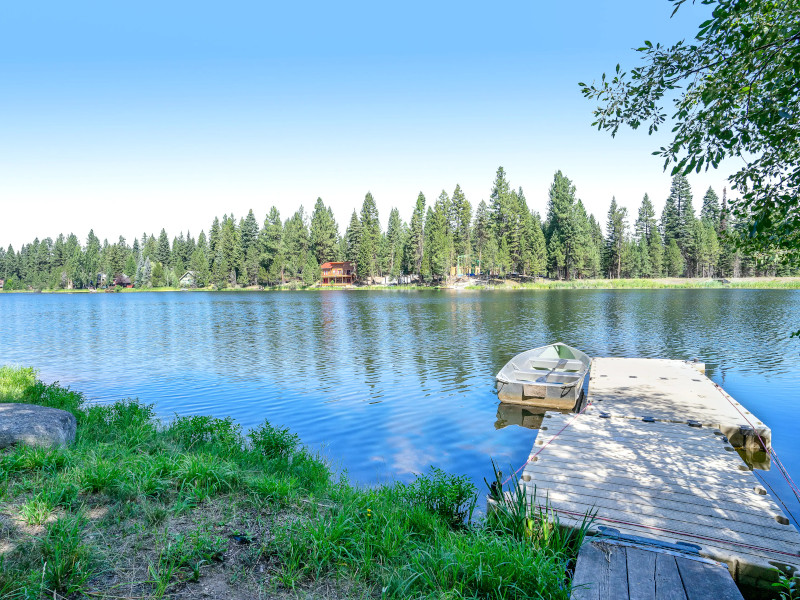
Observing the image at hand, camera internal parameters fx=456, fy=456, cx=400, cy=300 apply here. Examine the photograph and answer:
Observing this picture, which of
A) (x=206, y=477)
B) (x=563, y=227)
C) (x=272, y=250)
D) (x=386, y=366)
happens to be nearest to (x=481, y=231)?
(x=563, y=227)

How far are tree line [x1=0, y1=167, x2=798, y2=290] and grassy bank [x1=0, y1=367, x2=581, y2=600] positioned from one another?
84676mm

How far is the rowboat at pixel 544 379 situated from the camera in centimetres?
1288

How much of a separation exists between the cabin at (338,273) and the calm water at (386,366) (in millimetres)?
66510

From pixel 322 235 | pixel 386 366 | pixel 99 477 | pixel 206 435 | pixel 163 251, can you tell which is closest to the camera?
pixel 99 477

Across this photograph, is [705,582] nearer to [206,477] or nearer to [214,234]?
[206,477]

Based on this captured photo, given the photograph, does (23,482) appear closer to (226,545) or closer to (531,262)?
(226,545)

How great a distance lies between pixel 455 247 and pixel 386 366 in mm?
78782

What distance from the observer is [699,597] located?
12.5ft

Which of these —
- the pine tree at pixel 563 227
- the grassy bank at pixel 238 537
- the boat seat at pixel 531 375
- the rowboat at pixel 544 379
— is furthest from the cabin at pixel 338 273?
the grassy bank at pixel 238 537

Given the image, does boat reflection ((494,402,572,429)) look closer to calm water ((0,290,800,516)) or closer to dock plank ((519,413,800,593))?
calm water ((0,290,800,516))

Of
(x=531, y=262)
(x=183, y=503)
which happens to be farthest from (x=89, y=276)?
(x=183, y=503)

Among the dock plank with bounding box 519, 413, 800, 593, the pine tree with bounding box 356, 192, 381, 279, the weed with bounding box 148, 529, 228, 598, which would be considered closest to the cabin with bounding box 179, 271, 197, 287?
the pine tree with bounding box 356, 192, 381, 279

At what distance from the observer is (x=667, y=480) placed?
259 inches

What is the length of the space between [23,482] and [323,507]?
3.36 m
